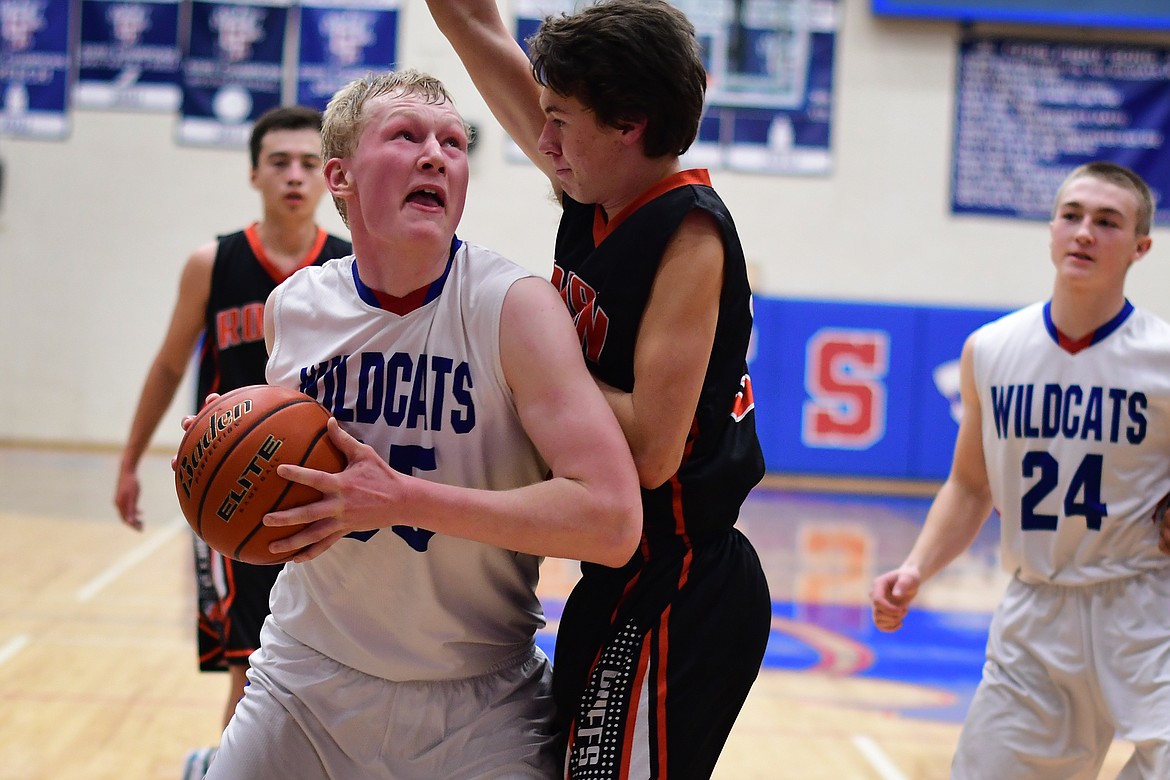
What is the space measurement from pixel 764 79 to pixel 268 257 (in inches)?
326

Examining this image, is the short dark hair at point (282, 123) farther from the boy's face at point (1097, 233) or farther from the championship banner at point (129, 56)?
the championship banner at point (129, 56)

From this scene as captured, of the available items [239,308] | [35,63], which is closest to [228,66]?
[35,63]

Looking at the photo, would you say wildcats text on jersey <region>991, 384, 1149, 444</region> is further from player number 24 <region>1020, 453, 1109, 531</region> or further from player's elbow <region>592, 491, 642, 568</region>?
player's elbow <region>592, 491, 642, 568</region>

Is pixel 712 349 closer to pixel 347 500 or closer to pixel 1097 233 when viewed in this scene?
pixel 347 500

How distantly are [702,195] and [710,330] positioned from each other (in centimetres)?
25

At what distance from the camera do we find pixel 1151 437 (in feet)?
11.1

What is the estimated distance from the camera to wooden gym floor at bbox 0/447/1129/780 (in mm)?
4621

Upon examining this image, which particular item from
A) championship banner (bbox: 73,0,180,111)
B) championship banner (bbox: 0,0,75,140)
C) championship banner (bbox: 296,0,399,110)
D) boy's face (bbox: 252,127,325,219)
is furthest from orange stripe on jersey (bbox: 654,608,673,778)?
championship banner (bbox: 0,0,75,140)

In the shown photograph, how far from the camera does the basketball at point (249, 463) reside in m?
1.90

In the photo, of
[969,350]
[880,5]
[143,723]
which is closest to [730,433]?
[969,350]

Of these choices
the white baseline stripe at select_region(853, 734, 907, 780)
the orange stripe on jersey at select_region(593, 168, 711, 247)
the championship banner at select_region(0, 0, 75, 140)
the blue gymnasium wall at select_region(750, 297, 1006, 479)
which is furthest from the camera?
the championship banner at select_region(0, 0, 75, 140)

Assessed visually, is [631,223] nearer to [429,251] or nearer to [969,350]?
[429,251]

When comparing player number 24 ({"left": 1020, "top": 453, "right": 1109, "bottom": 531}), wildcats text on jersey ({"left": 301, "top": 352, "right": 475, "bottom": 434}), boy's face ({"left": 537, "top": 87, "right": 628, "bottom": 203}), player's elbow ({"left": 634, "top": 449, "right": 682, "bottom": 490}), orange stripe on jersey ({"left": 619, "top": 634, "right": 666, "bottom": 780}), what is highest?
boy's face ({"left": 537, "top": 87, "right": 628, "bottom": 203})

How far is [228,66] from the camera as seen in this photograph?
11680 mm
